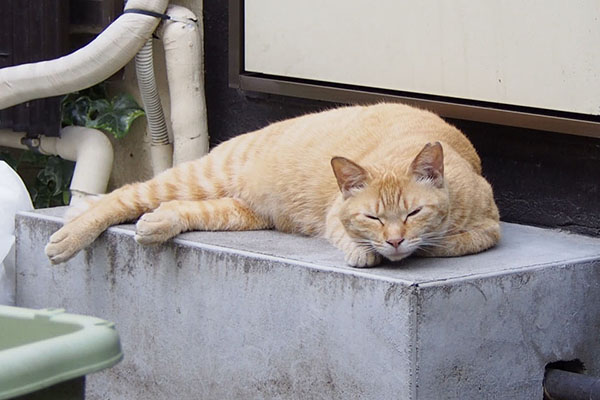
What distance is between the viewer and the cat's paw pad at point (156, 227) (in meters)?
4.47

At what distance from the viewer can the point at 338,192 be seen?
4.41 m

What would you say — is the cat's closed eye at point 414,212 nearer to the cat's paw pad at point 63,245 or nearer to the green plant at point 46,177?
the cat's paw pad at point 63,245

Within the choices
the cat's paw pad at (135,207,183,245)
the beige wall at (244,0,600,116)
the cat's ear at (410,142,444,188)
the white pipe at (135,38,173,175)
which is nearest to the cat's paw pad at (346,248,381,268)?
the cat's ear at (410,142,444,188)

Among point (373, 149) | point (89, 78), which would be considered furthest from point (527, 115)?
point (89, 78)

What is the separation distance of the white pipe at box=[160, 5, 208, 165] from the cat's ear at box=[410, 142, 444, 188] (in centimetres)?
203

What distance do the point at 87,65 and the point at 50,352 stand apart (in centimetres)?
369

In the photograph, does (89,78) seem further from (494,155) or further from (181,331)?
(494,155)

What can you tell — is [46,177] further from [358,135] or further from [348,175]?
[348,175]

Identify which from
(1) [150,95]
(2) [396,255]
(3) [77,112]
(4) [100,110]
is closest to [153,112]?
(1) [150,95]

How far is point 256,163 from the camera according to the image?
486 cm

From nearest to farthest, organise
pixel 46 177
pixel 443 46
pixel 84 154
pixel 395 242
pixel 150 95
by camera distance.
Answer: pixel 395 242
pixel 443 46
pixel 150 95
pixel 84 154
pixel 46 177

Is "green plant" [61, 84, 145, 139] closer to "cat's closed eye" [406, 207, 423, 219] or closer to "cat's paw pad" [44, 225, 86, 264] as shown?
"cat's paw pad" [44, 225, 86, 264]

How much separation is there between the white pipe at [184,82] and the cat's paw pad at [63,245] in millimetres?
1139

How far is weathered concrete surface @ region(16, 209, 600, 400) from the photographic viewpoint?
12.3ft
